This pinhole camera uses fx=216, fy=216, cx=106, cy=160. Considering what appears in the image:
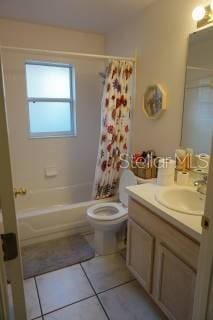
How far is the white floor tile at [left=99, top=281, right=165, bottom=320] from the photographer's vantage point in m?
1.54

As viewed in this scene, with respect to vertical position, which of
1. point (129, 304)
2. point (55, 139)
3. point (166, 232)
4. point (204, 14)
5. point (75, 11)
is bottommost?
point (129, 304)

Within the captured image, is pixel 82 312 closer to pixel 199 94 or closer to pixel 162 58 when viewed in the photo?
pixel 199 94

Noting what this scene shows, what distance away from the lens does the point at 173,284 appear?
4.24ft

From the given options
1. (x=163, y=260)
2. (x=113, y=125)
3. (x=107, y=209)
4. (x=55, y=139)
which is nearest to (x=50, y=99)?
(x=55, y=139)

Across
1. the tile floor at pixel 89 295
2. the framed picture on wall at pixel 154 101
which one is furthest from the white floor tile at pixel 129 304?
the framed picture on wall at pixel 154 101

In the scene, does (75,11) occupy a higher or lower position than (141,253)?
higher

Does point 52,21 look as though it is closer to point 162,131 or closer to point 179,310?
point 162,131

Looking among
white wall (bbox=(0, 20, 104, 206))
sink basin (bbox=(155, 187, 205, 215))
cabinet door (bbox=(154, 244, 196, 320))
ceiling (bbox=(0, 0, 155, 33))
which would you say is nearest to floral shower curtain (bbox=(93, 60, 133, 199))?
ceiling (bbox=(0, 0, 155, 33))

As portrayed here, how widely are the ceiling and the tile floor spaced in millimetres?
2468

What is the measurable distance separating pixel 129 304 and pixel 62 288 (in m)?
0.55

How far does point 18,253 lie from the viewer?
2.24 ft

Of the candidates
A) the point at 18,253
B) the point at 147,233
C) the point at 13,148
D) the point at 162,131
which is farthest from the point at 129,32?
the point at 18,253

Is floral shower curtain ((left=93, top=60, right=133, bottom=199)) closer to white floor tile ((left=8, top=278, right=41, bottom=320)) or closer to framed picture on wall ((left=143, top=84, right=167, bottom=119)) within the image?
framed picture on wall ((left=143, top=84, right=167, bottom=119))

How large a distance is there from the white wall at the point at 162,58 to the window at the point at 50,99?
97cm
